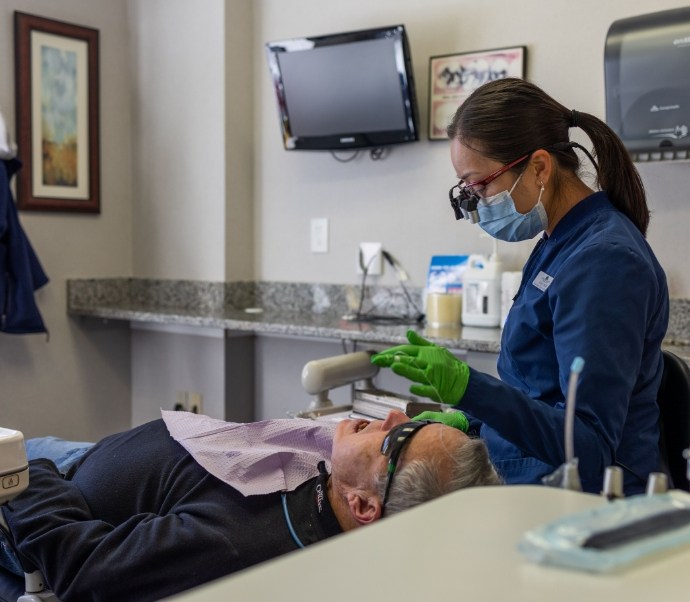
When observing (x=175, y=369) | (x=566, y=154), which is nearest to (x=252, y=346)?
(x=175, y=369)

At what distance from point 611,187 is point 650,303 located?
0.28 m

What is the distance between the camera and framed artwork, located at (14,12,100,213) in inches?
132

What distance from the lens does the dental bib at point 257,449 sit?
1.54 m

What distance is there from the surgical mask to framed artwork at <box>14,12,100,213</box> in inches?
91.4

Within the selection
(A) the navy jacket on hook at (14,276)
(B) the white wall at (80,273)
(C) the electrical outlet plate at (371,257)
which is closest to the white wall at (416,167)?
(C) the electrical outlet plate at (371,257)

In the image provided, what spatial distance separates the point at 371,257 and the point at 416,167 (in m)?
0.38

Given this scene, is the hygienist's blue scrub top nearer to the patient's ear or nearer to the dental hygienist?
the dental hygienist

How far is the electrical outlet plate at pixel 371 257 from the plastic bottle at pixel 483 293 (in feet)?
1.55

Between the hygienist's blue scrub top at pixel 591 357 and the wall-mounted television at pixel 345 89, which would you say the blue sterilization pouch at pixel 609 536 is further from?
the wall-mounted television at pixel 345 89

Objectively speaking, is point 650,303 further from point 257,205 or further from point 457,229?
point 257,205

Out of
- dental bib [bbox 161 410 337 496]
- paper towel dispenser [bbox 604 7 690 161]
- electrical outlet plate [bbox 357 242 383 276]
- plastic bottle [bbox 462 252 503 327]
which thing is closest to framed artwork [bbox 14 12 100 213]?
electrical outlet plate [bbox 357 242 383 276]

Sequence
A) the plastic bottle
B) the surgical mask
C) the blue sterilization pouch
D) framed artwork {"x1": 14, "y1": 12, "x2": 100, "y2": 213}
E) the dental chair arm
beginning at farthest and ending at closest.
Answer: framed artwork {"x1": 14, "y1": 12, "x2": 100, "y2": 213} → the plastic bottle → the dental chair arm → the surgical mask → the blue sterilization pouch

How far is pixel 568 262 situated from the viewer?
137 cm

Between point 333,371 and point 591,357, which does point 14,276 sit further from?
point 591,357
